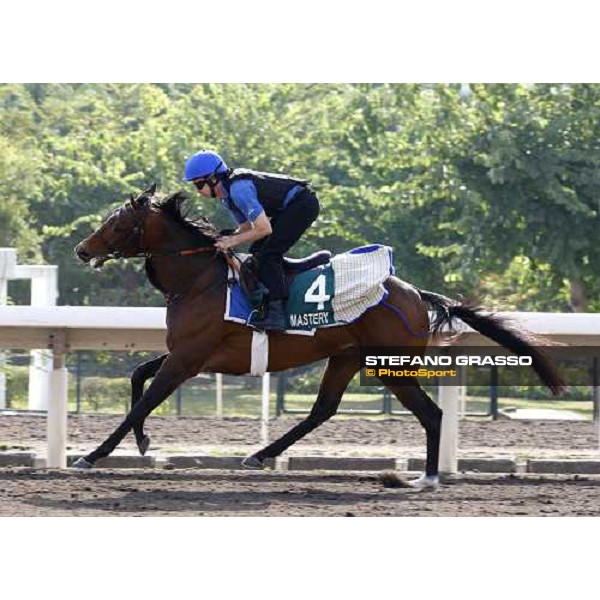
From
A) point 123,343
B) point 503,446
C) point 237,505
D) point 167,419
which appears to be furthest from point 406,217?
point 237,505

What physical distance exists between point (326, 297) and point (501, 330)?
1.29 m

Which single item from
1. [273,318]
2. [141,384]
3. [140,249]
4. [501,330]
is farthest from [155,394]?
[501,330]

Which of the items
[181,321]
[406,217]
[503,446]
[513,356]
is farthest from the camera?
[406,217]

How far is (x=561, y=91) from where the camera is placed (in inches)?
764

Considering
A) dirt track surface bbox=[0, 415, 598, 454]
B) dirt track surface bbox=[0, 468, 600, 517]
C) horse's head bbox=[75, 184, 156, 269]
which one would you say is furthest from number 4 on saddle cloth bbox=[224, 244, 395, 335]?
dirt track surface bbox=[0, 415, 598, 454]

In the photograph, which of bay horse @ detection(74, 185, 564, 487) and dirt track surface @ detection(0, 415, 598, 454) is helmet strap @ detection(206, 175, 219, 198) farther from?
dirt track surface @ detection(0, 415, 598, 454)

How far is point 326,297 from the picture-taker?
28.7ft

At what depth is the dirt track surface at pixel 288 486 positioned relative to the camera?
24.6 ft

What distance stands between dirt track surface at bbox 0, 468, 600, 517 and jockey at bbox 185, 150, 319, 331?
1.10 m

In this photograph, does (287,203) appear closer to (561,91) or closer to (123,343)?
(123,343)

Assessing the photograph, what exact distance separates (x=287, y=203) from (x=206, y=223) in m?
0.58

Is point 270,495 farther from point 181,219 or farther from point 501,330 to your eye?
point 501,330

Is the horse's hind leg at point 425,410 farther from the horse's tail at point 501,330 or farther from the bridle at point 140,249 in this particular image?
the bridle at point 140,249

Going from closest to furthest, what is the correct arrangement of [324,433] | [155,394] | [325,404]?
[155,394] < [325,404] < [324,433]
